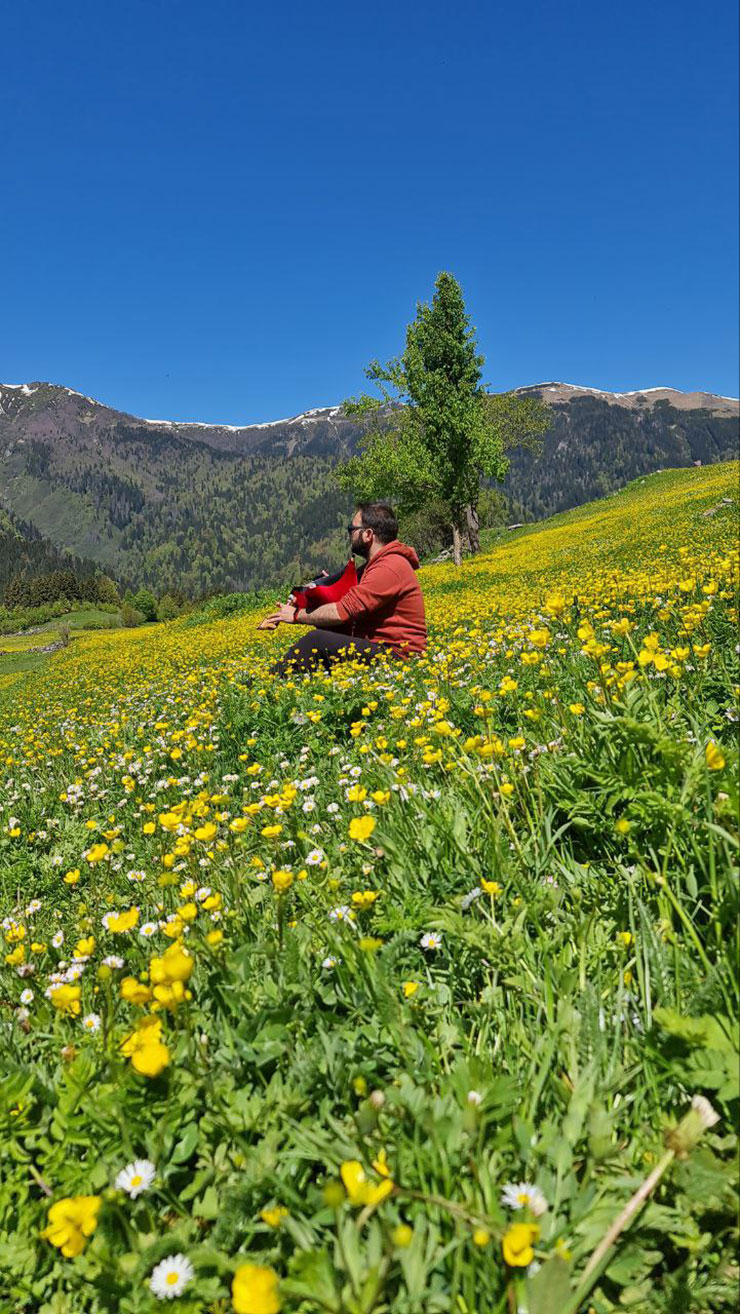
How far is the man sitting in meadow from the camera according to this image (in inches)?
290

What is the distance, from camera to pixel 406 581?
7434 mm

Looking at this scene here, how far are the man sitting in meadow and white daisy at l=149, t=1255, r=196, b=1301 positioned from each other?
19.8ft

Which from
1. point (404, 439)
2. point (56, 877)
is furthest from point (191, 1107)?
point (404, 439)

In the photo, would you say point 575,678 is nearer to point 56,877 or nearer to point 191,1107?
point 191,1107

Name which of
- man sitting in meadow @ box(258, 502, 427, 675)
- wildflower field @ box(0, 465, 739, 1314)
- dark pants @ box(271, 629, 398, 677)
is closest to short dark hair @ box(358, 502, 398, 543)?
man sitting in meadow @ box(258, 502, 427, 675)

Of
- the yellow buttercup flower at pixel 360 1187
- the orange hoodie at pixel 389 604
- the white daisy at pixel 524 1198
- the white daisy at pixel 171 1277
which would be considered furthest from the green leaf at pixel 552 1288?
the orange hoodie at pixel 389 604

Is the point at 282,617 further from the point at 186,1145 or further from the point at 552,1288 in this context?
the point at 552,1288

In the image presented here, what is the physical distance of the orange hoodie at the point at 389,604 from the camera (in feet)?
24.0

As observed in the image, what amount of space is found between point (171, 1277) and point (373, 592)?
6.35 metres

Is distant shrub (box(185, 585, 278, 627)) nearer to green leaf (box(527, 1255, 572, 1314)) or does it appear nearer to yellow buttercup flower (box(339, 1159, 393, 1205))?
yellow buttercup flower (box(339, 1159, 393, 1205))

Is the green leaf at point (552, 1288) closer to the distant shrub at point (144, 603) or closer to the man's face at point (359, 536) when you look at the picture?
the man's face at point (359, 536)

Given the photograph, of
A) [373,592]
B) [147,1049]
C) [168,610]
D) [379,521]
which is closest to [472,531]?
[379,521]

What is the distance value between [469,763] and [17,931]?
211cm

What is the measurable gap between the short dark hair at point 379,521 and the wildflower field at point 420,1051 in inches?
172
